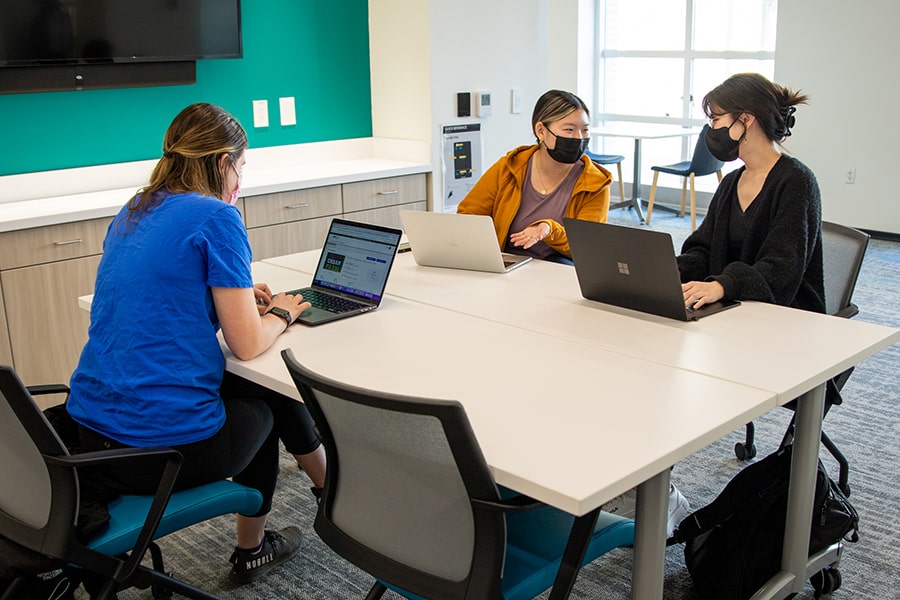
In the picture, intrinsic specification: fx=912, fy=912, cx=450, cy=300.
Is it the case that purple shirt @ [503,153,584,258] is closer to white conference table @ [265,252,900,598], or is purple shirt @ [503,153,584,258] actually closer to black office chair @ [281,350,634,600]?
white conference table @ [265,252,900,598]

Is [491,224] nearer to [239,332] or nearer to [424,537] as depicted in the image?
[239,332]

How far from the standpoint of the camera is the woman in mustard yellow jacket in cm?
309

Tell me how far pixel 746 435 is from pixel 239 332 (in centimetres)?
189

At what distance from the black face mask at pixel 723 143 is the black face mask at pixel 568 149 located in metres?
0.55

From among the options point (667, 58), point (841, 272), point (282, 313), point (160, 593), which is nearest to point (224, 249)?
point (282, 313)

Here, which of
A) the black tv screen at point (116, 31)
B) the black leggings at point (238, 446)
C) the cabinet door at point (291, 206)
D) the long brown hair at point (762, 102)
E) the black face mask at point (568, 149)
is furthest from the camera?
the cabinet door at point (291, 206)

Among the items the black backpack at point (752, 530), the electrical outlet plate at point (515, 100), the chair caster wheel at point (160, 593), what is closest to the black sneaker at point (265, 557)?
the chair caster wheel at point (160, 593)

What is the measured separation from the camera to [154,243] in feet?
6.49

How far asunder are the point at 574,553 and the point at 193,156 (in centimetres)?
122

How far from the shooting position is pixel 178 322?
1984 mm

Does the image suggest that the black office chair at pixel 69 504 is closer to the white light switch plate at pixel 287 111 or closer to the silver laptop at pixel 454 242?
the silver laptop at pixel 454 242

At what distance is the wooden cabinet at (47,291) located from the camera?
3307mm

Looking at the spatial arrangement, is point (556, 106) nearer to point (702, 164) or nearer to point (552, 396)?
point (552, 396)

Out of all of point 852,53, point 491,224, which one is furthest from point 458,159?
point 852,53
